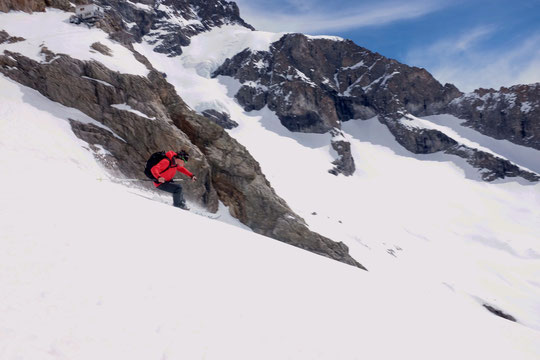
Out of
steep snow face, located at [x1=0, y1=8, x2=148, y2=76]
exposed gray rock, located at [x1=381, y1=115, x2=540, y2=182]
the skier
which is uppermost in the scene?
exposed gray rock, located at [x1=381, y1=115, x2=540, y2=182]

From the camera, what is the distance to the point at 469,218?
231ft

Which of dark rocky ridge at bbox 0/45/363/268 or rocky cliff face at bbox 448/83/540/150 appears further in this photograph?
rocky cliff face at bbox 448/83/540/150

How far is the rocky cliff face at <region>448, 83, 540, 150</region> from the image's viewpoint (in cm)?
10350

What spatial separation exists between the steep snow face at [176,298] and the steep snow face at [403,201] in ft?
90.1

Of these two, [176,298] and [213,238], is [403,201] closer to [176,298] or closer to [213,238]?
[213,238]

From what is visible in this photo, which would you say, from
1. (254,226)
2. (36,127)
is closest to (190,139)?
(254,226)

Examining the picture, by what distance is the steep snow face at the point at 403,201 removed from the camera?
145 feet

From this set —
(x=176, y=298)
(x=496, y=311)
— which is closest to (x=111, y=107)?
(x=176, y=298)

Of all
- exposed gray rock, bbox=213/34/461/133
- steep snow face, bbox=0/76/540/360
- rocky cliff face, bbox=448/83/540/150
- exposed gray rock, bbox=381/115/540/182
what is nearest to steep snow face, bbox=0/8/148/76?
steep snow face, bbox=0/76/540/360

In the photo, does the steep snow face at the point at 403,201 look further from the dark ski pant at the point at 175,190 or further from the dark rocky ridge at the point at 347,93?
the dark ski pant at the point at 175,190

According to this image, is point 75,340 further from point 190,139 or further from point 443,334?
point 190,139

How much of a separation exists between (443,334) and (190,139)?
25.3 meters

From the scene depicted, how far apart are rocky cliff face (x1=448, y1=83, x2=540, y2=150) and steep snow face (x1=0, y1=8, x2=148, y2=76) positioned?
11850 cm

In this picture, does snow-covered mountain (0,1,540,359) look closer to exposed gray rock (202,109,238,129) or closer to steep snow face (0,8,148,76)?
steep snow face (0,8,148,76)
